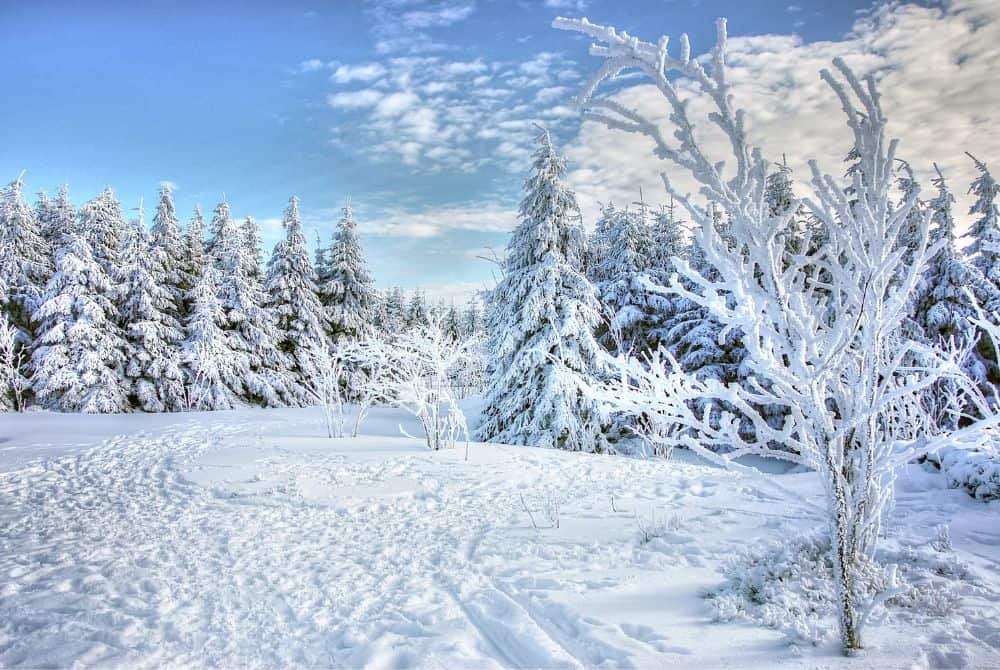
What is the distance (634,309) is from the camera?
17.6 m

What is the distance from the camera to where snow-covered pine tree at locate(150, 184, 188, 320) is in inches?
832

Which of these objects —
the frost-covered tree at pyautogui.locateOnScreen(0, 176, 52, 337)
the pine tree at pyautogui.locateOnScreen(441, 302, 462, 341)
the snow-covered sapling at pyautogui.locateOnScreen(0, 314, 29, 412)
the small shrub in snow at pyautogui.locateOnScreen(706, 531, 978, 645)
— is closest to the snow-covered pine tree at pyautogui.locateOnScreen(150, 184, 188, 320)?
the frost-covered tree at pyautogui.locateOnScreen(0, 176, 52, 337)

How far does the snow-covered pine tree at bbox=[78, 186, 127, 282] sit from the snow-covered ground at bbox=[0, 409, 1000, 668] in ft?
45.6

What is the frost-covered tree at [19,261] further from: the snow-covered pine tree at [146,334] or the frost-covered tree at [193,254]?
the frost-covered tree at [193,254]

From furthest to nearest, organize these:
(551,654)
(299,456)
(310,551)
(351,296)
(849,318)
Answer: (351,296) → (299,456) → (310,551) → (551,654) → (849,318)

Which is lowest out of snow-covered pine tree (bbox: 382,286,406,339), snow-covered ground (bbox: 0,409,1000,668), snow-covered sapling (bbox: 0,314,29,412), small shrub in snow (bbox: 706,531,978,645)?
snow-covered ground (bbox: 0,409,1000,668)

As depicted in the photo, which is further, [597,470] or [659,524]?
[597,470]

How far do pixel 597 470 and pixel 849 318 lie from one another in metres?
6.58

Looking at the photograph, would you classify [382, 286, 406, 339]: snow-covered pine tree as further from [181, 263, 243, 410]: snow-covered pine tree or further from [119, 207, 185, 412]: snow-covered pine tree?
[119, 207, 185, 412]: snow-covered pine tree

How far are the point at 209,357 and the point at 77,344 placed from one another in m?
4.22

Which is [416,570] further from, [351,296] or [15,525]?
[351,296]

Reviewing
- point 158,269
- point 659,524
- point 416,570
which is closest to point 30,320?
point 158,269

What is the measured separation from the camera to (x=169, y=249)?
867 inches

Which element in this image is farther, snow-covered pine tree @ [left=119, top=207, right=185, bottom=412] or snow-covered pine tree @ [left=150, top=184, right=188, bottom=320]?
snow-covered pine tree @ [left=150, top=184, right=188, bottom=320]
